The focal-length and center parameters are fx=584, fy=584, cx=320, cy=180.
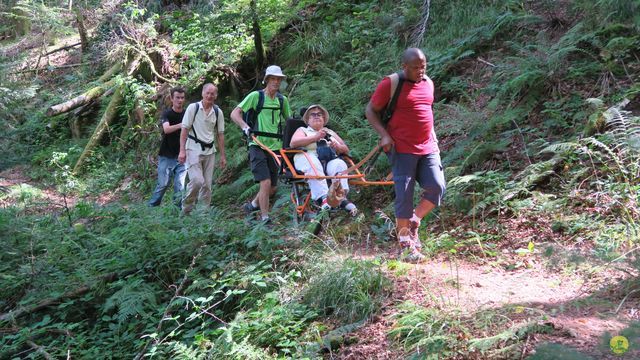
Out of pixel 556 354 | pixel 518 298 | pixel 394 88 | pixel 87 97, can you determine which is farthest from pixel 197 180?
pixel 87 97

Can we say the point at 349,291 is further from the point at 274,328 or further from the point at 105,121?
the point at 105,121

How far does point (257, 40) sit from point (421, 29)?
3.94m

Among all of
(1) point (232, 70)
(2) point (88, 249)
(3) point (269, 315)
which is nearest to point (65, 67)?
(1) point (232, 70)

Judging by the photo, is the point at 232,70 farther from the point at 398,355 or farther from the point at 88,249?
the point at 398,355

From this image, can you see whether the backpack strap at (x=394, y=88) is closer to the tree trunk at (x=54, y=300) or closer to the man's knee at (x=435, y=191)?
the man's knee at (x=435, y=191)

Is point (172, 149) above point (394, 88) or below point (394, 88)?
below

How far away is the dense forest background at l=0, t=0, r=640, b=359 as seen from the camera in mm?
4531

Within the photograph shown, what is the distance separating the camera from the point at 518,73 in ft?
27.6

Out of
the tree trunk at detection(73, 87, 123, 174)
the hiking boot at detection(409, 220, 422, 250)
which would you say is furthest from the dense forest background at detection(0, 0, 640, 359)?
the tree trunk at detection(73, 87, 123, 174)

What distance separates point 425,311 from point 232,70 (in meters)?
10.1

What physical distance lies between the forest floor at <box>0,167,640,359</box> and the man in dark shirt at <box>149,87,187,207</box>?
169 inches

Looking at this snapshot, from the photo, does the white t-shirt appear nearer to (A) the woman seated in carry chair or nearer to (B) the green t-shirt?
(B) the green t-shirt

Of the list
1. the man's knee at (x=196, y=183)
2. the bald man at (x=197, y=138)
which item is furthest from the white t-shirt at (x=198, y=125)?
the man's knee at (x=196, y=183)

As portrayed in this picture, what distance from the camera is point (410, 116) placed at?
5660mm
